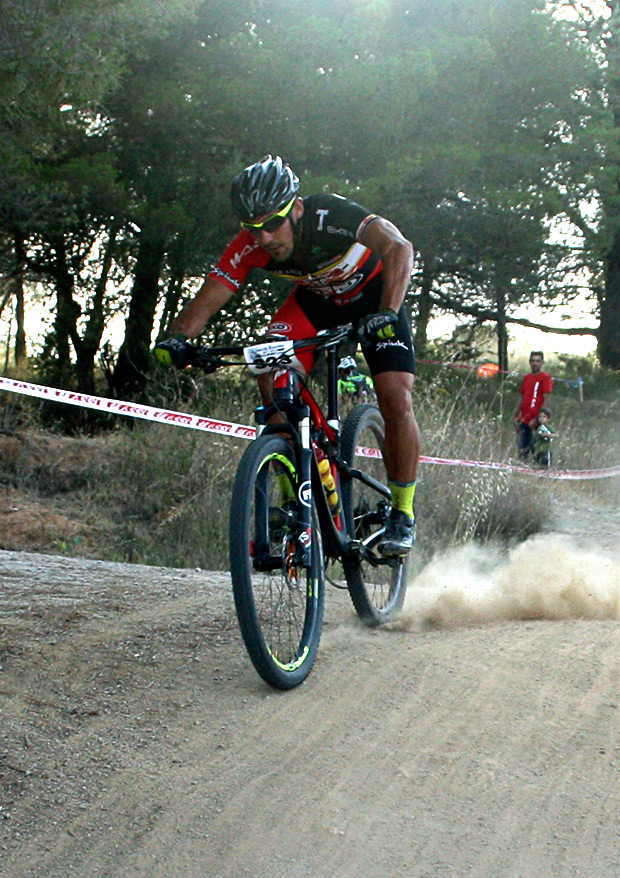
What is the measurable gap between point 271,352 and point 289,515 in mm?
650

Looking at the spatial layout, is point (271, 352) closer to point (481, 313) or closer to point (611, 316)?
point (481, 313)

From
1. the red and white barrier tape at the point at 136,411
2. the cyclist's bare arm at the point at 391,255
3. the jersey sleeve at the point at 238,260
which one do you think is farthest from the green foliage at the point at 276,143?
the cyclist's bare arm at the point at 391,255

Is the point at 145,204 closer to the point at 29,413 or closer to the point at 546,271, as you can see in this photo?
the point at 29,413

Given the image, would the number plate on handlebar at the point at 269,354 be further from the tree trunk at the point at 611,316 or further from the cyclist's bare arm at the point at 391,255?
the tree trunk at the point at 611,316

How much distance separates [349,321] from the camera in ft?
16.1

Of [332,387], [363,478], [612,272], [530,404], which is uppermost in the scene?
[612,272]

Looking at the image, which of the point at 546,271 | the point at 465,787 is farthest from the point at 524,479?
the point at 546,271

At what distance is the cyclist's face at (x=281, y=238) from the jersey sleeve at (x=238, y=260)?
0.10 metres

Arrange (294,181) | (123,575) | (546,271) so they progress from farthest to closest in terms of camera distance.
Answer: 1. (546,271)
2. (123,575)
3. (294,181)

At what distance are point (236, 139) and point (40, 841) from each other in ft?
50.6

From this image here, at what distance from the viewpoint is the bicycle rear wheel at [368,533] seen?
4.86 meters

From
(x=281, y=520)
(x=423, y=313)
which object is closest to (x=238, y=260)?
(x=281, y=520)

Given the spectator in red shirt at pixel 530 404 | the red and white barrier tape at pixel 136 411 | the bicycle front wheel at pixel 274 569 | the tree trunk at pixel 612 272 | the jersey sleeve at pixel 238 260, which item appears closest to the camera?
the bicycle front wheel at pixel 274 569

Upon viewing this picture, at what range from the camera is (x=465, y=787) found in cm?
306
